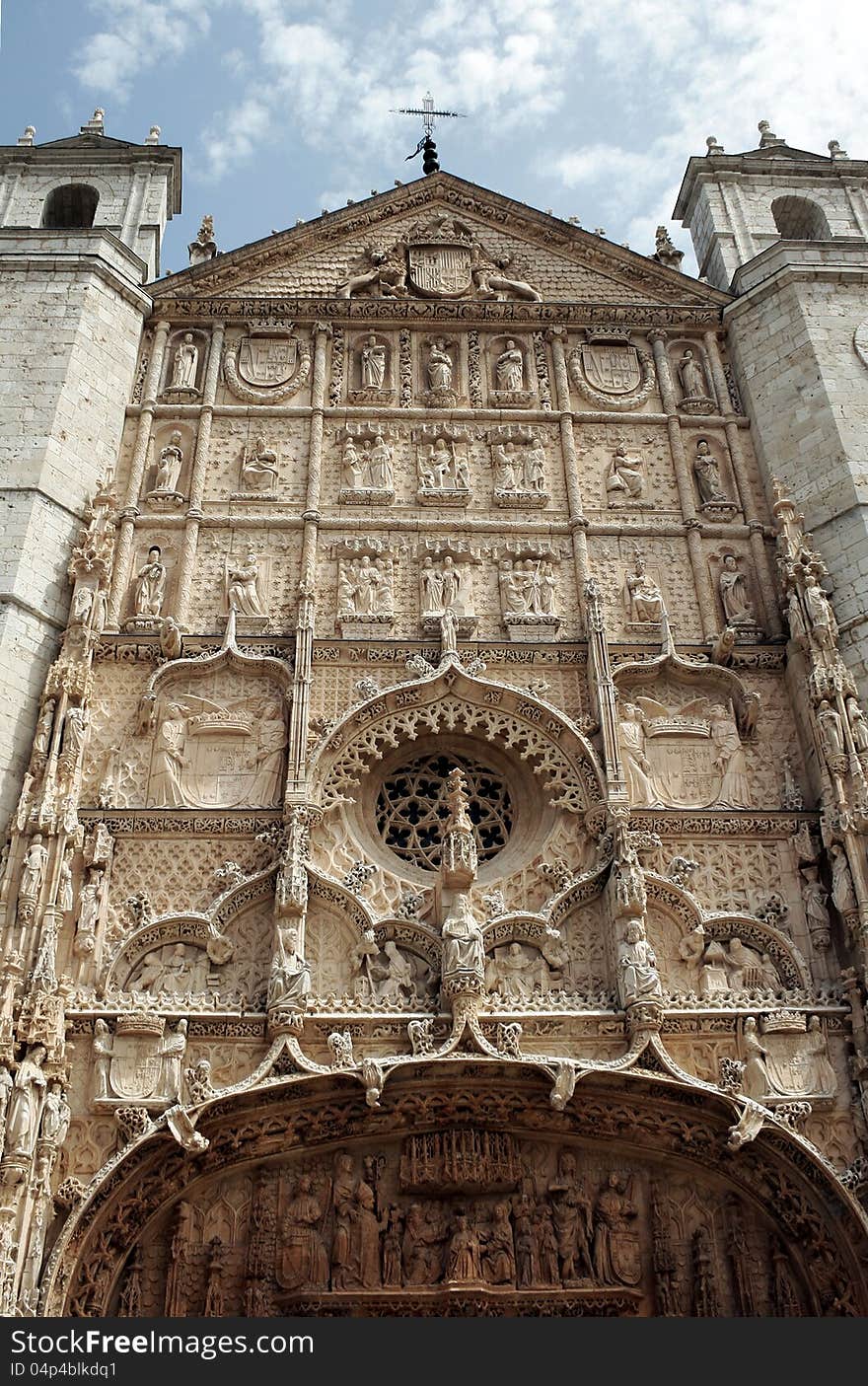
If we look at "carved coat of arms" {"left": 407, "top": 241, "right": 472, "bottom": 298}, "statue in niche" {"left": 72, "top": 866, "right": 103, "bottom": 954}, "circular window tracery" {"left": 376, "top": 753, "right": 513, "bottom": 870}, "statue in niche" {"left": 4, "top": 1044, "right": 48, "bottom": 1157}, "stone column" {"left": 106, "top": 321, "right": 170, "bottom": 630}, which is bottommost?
"statue in niche" {"left": 4, "top": 1044, "right": 48, "bottom": 1157}

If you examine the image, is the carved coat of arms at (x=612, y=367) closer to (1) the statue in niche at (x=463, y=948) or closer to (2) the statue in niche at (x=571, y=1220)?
(1) the statue in niche at (x=463, y=948)

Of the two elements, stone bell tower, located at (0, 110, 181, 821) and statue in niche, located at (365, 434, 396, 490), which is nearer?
stone bell tower, located at (0, 110, 181, 821)

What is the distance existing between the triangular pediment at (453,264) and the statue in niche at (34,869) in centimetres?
736

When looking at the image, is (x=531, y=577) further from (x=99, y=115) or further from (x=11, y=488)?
(x=99, y=115)

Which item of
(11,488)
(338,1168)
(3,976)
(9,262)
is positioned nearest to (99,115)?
(9,262)

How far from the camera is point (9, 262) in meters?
14.0

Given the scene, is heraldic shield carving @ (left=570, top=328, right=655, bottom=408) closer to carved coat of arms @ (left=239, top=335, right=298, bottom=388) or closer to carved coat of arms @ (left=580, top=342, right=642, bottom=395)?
carved coat of arms @ (left=580, top=342, right=642, bottom=395)

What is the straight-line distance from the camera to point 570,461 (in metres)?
13.5

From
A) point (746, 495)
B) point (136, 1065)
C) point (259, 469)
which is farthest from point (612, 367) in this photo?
point (136, 1065)

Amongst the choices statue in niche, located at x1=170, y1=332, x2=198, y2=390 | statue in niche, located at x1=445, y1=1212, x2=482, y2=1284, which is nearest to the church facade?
statue in niche, located at x1=445, y1=1212, x2=482, y2=1284

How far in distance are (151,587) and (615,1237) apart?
6921 millimetres

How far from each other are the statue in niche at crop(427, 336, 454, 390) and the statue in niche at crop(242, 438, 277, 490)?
1.95 m

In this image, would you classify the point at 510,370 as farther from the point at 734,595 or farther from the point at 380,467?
the point at 734,595

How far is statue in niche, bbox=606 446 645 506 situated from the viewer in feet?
43.8
